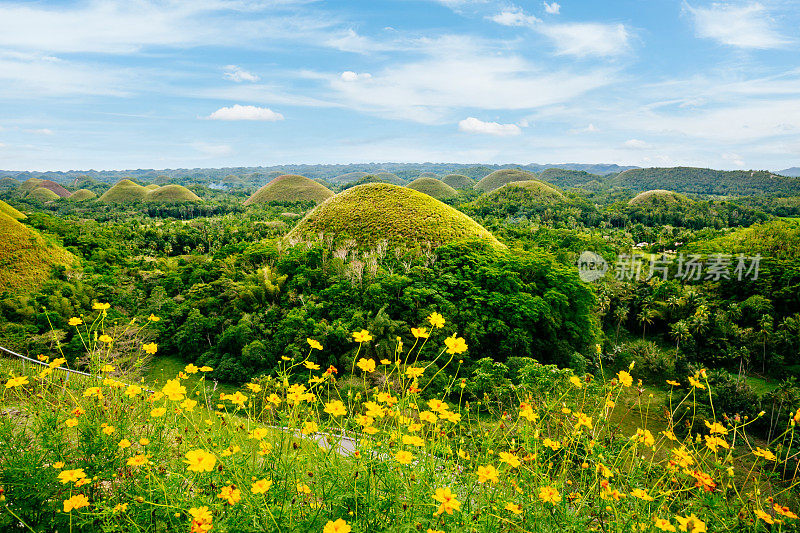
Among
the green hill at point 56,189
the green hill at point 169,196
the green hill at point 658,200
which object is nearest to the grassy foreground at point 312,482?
the green hill at point 658,200

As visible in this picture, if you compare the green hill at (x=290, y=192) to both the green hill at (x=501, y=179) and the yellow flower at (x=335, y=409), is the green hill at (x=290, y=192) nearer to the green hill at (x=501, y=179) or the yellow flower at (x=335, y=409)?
the green hill at (x=501, y=179)

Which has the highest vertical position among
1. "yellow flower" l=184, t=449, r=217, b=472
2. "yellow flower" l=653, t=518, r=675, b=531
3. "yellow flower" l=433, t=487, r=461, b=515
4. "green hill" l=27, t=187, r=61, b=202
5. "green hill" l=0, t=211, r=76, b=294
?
"green hill" l=27, t=187, r=61, b=202

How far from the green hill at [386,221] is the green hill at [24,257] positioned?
1308 cm

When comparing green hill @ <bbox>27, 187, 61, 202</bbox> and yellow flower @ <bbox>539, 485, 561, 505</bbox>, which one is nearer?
yellow flower @ <bbox>539, 485, 561, 505</bbox>

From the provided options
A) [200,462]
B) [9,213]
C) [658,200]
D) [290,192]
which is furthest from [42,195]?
[658,200]

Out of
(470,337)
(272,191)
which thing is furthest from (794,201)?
(272,191)

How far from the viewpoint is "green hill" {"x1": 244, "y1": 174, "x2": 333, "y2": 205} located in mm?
79562

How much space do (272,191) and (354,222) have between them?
63859mm

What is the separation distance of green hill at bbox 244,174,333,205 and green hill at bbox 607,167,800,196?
395 feet

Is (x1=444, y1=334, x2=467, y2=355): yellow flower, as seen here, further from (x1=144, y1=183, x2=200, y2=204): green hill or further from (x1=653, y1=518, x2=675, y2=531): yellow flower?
(x1=144, y1=183, x2=200, y2=204): green hill

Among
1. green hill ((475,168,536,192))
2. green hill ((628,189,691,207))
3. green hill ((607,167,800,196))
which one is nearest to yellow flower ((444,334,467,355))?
green hill ((628,189,691,207))

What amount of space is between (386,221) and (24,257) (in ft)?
65.9

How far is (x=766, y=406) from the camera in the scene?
13945mm

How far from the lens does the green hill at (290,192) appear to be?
7956 centimetres
